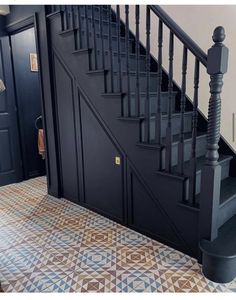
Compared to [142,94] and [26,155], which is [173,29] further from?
[26,155]

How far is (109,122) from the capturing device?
2684mm

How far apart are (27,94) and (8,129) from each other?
0.64 m

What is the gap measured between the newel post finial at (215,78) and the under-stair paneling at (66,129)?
1.73 m

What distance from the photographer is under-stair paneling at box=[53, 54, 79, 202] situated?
3133mm

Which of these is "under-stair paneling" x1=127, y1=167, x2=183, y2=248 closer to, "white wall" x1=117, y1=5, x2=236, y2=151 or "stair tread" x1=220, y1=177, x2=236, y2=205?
"stair tread" x1=220, y1=177, x2=236, y2=205

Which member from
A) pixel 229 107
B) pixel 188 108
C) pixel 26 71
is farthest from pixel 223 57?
pixel 26 71

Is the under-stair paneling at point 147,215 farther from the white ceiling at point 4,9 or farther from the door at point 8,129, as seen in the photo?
the white ceiling at point 4,9

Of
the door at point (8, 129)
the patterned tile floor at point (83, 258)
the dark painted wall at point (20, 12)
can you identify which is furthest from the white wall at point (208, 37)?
the door at point (8, 129)

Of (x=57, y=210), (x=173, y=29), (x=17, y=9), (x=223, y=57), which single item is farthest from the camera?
(x=17, y=9)

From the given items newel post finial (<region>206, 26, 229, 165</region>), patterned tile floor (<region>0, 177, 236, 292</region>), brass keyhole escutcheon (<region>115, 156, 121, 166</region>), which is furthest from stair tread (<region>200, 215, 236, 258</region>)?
brass keyhole escutcheon (<region>115, 156, 121, 166</region>)

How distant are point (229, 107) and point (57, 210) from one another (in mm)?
2227

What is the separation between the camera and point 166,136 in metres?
2.21

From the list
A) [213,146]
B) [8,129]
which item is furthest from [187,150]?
[8,129]

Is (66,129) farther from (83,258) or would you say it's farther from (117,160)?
(83,258)
